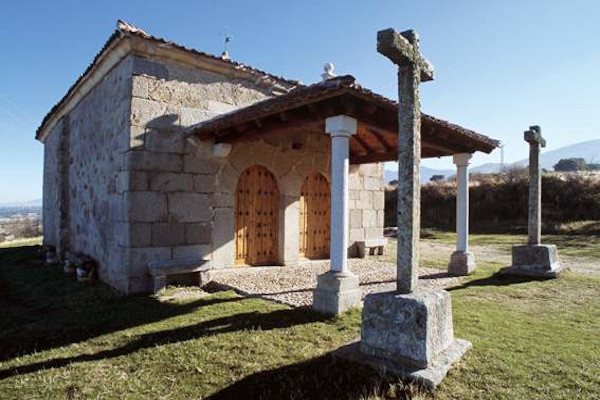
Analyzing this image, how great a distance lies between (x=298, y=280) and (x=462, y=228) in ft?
11.6

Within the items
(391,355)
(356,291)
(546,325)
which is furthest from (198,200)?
A: (546,325)

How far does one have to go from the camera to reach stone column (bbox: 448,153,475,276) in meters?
7.71

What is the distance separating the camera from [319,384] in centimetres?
311

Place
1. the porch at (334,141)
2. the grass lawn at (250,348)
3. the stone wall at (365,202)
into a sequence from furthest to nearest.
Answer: the stone wall at (365,202)
the porch at (334,141)
the grass lawn at (250,348)

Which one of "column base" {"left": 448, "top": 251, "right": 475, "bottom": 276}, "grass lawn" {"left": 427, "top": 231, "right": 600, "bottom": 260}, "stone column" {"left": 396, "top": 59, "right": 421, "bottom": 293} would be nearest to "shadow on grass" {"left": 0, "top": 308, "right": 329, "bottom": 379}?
"stone column" {"left": 396, "top": 59, "right": 421, "bottom": 293}

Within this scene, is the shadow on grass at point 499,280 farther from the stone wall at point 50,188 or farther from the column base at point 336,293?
the stone wall at point 50,188

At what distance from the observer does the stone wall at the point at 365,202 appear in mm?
9711

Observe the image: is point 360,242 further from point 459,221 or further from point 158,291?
point 158,291

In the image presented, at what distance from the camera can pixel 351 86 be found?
462 cm

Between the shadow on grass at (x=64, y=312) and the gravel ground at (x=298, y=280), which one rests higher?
the gravel ground at (x=298, y=280)

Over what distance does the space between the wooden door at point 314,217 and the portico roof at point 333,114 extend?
1348 mm

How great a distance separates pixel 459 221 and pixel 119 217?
6398 millimetres

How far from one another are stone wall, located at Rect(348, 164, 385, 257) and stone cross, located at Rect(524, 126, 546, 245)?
3514 millimetres

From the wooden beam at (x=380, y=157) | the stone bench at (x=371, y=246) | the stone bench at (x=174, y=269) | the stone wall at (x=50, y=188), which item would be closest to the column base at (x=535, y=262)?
the wooden beam at (x=380, y=157)
